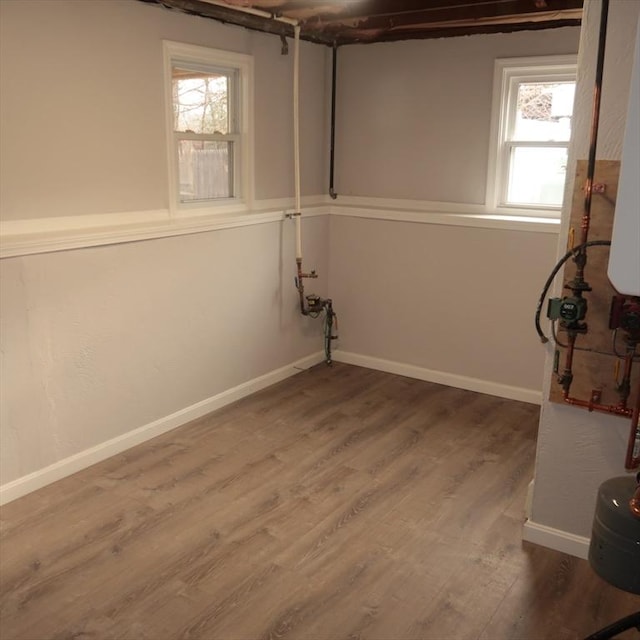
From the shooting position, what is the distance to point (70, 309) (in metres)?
3.19

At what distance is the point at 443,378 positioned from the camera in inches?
185

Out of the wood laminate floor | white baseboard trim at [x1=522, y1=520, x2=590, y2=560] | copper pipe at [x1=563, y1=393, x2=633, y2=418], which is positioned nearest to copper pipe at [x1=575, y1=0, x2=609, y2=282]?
copper pipe at [x1=563, y1=393, x2=633, y2=418]

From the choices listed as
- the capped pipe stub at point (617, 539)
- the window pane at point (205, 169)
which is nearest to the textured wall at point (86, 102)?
the window pane at point (205, 169)

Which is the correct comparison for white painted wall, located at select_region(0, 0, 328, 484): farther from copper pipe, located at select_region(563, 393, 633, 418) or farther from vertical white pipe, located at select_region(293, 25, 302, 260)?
copper pipe, located at select_region(563, 393, 633, 418)

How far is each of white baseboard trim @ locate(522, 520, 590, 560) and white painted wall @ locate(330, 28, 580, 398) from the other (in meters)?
1.67

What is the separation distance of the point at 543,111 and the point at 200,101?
2159 millimetres

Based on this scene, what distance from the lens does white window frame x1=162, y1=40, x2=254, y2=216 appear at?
3.62 metres

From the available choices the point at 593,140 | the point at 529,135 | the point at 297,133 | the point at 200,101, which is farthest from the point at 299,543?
the point at 529,135

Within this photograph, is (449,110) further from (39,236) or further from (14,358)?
(14,358)

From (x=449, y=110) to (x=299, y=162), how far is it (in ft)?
3.57

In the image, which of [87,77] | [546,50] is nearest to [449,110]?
[546,50]

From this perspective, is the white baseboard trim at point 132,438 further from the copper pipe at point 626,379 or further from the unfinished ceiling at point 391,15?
the copper pipe at point 626,379

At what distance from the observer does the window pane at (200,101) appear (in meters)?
3.82

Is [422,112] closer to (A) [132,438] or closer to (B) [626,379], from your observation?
(B) [626,379]
